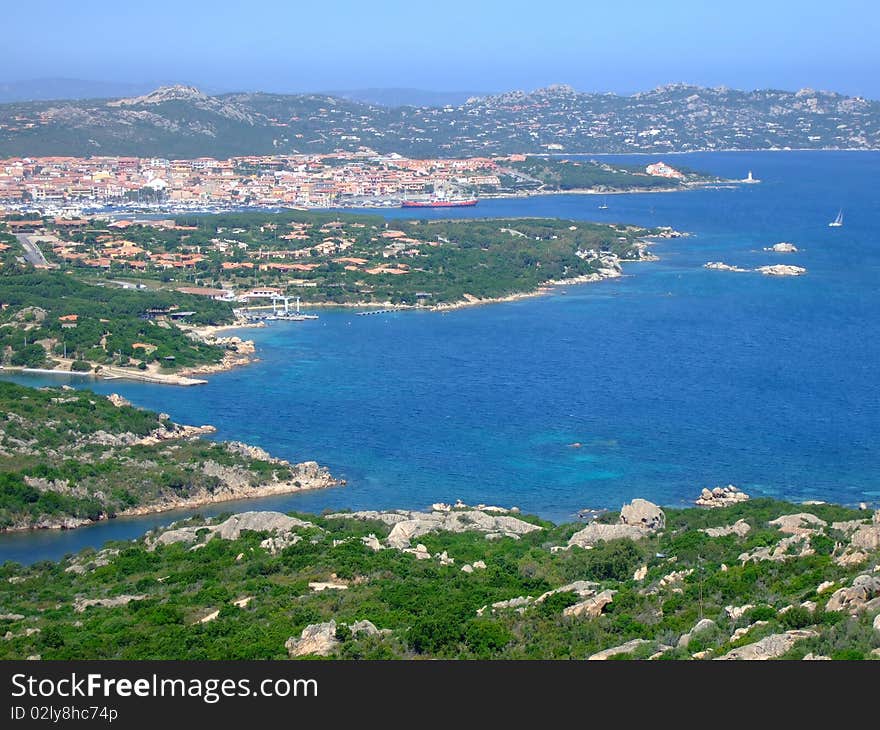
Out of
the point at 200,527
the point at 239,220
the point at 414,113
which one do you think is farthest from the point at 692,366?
the point at 414,113

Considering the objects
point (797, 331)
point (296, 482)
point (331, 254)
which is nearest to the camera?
point (296, 482)

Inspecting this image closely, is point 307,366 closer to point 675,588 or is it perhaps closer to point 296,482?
point 296,482

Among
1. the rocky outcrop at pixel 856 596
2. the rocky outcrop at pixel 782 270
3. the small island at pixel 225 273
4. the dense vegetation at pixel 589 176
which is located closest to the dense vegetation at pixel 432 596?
the rocky outcrop at pixel 856 596

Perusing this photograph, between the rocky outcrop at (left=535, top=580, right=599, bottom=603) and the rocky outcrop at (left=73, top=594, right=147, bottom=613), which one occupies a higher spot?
the rocky outcrop at (left=535, top=580, right=599, bottom=603)

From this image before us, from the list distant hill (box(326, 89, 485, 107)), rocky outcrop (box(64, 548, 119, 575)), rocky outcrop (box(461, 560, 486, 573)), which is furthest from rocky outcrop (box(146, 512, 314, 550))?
distant hill (box(326, 89, 485, 107))

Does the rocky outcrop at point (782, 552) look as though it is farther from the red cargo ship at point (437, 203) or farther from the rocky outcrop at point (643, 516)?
the red cargo ship at point (437, 203)

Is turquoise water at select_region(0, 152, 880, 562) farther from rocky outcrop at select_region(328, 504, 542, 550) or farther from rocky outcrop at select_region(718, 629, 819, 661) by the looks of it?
rocky outcrop at select_region(718, 629, 819, 661)
